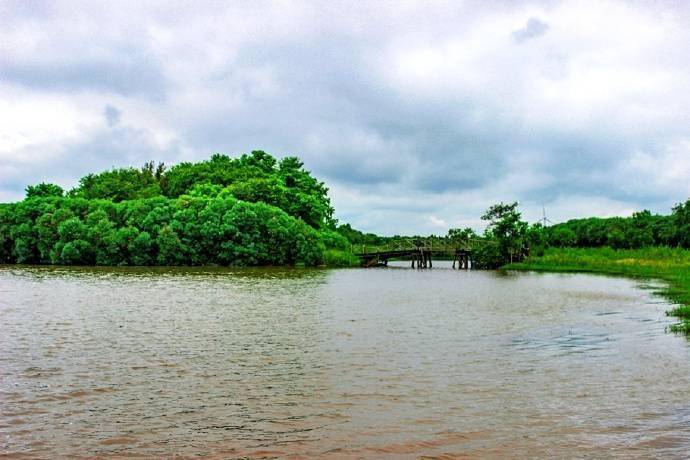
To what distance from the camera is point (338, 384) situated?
12375mm

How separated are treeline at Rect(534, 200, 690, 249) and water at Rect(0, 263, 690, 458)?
61.6 m

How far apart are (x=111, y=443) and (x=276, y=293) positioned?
25.9m

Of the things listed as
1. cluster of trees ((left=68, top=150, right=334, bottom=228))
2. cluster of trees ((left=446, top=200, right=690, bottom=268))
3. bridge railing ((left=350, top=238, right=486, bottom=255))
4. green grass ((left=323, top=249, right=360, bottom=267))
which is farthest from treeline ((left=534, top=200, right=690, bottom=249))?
cluster of trees ((left=68, top=150, right=334, bottom=228))

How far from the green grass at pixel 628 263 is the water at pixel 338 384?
17.6 metres

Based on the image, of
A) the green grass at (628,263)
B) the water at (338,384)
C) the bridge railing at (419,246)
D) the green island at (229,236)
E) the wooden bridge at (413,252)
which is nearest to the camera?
the water at (338,384)

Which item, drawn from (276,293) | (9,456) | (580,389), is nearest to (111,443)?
(9,456)

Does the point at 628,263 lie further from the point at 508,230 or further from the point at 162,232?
the point at 162,232

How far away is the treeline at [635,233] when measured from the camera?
A: 82688 millimetres

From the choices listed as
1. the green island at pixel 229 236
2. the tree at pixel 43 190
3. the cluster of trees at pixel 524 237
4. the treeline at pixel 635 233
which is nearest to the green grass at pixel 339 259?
the green island at pixel 229 236

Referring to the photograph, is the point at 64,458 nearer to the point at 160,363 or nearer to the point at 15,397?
the point at 15,397

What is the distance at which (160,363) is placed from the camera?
1418 centimetres

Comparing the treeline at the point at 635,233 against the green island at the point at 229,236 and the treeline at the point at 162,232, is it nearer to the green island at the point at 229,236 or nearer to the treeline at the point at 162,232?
the green island at the point at 229,236

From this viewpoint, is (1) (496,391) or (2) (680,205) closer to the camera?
(1) (496,391)

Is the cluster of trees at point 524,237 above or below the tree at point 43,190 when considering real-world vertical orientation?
below
